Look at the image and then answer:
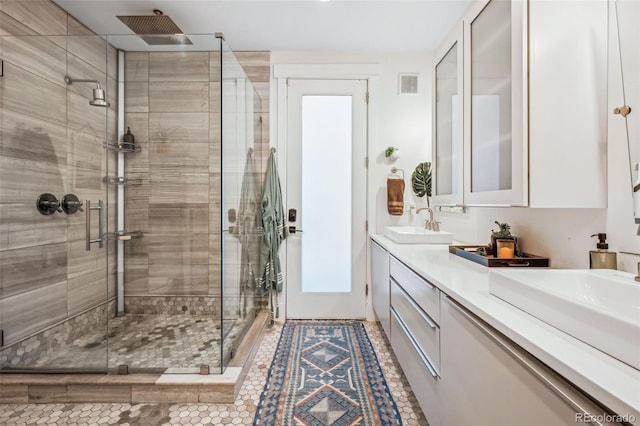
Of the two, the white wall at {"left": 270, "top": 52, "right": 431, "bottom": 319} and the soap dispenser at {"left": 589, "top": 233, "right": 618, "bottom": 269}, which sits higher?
the white wall at {"left": 270, "top": 52, "right": 431, "bottom": 319}

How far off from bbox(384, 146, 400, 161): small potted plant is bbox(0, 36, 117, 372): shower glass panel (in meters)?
2.25

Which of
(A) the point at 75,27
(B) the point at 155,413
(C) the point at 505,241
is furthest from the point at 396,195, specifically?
(A) the point at 75,27

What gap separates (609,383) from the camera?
523 millimetres

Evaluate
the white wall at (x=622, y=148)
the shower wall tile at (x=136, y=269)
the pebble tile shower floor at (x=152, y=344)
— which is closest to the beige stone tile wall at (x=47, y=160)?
the shower wall tile at (x=136, y=269)

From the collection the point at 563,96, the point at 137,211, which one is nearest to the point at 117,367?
the point at 137,211

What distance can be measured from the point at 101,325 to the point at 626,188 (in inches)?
117

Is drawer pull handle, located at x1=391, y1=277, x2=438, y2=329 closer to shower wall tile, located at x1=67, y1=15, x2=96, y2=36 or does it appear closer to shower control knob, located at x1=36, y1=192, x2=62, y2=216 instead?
shower control knob, located at x1=36, y1=192, x2=62, y2=216

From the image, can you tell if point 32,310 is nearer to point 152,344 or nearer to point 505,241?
point 152,344

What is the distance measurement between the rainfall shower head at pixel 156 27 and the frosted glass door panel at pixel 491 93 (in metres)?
1.87

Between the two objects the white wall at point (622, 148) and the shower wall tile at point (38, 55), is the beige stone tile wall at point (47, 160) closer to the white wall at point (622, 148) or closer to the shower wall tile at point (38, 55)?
the shower wall tile at point (38, 55)

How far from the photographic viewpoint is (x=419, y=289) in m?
1.51

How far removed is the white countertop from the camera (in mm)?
507

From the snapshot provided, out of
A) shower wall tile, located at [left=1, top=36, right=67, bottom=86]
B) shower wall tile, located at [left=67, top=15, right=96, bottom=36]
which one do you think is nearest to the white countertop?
shower wall tile, located at [left=1, top=36, right=67, bottom=86]

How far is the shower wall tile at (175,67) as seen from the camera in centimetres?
222
